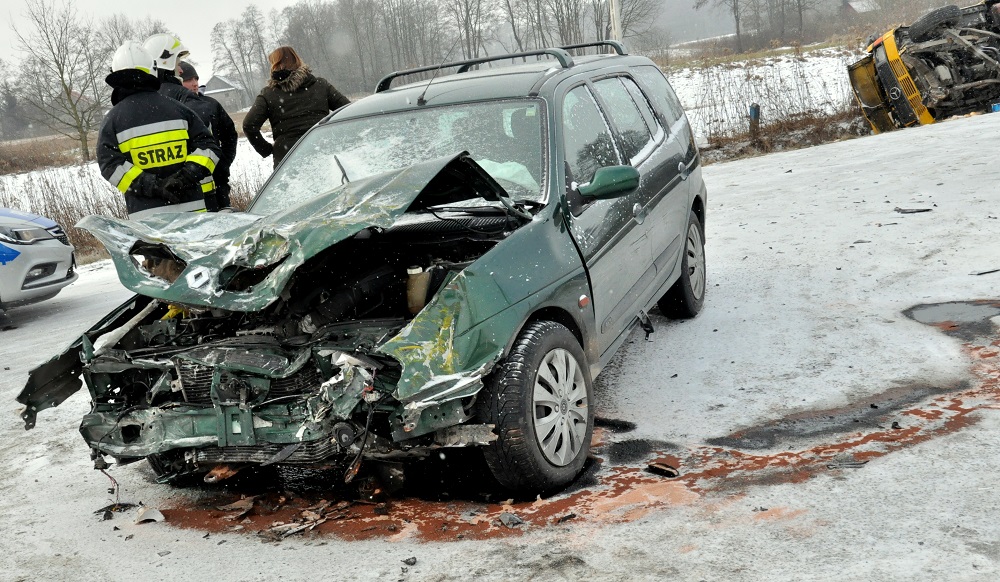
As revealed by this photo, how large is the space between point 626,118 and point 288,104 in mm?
3577

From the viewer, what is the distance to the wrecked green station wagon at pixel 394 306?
341 cm

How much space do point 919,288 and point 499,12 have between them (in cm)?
6181

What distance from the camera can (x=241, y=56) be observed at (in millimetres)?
99875

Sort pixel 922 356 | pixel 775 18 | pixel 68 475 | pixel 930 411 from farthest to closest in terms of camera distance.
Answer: pixel 775 18 → pixel 922 356 → pixel 68 475 → pixel 930 411

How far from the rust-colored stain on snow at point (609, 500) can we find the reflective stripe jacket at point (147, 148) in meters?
2.92

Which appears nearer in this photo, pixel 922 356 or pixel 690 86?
pixel 922 356

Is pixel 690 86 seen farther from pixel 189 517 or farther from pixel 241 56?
pixel 241 56

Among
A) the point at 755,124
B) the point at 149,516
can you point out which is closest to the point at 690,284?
the point at 149,516

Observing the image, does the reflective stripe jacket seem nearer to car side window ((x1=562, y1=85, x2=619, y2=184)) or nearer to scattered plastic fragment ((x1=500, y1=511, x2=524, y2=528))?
car side window ((x1=562, y1=85, x2=619, y2=184))

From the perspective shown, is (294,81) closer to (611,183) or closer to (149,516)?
(611,183)

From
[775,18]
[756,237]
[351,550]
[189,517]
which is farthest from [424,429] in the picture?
[775,18]

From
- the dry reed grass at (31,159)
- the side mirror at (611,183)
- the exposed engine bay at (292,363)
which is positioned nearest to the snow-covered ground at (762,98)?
the side mirror at (611,183)

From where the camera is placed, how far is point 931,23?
619 inches

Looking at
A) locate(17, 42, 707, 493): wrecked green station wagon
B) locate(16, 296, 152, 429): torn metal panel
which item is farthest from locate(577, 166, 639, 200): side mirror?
locate(16, 296, 152, 429): torn metal panel
